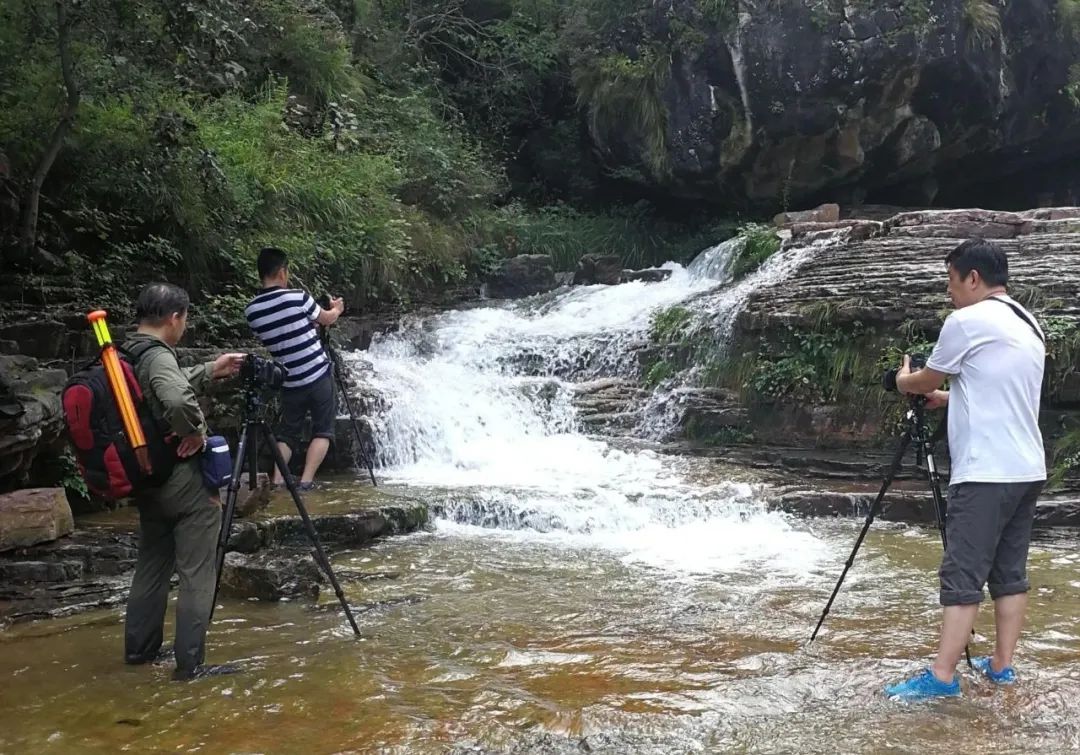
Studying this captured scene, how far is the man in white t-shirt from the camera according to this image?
363cm

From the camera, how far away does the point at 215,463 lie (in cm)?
403

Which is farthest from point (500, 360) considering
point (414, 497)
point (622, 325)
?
point (414, 497)

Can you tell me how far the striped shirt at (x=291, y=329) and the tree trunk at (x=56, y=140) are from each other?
128 inches

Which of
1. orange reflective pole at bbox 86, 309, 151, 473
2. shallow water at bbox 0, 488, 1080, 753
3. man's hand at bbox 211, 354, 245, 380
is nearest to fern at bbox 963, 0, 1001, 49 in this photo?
shallow water at bbox 0, 488, 1080, 753

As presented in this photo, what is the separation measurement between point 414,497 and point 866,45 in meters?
13.0

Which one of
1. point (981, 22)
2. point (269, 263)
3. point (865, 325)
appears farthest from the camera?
point (981, 22)

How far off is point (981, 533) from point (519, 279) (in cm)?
1350

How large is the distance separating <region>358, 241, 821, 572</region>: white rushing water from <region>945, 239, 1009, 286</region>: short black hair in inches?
119

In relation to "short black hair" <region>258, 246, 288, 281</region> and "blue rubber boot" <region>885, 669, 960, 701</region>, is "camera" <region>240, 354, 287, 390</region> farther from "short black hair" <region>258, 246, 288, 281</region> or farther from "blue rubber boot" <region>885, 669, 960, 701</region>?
"blue rubber boot" <region>885, 669, 960, 701</region>

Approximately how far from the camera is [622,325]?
1338 centimetres

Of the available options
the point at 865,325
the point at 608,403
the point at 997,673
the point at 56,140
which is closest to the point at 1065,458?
the point at 865,325

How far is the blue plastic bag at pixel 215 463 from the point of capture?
13.2 feet

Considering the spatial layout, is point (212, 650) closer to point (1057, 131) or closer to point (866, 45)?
point (866, 45)

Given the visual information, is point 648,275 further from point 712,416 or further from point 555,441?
point 555,441
